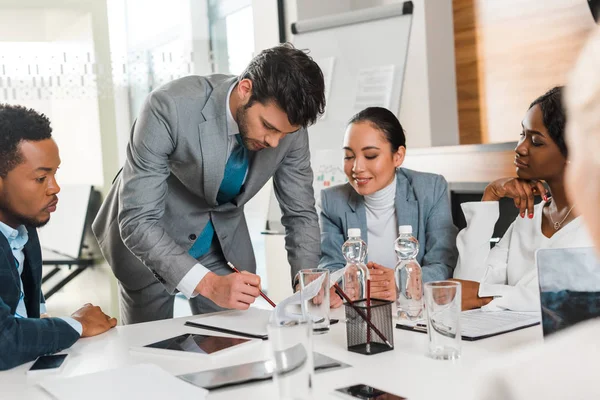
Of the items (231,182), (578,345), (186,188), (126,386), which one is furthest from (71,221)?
(578,345)

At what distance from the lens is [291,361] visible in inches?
40.8

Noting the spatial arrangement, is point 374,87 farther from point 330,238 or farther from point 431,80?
point 330,238

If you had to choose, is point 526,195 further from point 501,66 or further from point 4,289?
point 501,66

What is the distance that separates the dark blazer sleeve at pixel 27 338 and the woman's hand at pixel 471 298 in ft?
3.24

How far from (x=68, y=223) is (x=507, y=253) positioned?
2.95 metres

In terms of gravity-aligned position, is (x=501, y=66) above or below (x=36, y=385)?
above

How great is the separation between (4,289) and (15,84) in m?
2.69

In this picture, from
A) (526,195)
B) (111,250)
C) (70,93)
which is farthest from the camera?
(70,93)

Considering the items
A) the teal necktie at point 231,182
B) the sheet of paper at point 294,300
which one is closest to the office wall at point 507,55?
the teal necktie at point 231,182

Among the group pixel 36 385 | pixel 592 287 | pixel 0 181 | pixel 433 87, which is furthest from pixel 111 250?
pixel 433 87

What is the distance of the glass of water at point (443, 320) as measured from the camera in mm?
1423

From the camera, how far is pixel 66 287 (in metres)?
4.29

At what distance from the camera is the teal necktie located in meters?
2.29

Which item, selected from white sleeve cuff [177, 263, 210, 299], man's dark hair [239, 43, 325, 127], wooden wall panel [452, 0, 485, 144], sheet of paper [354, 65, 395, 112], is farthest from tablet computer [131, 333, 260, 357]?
wooden wall panel [452, 0, 485, 144]
